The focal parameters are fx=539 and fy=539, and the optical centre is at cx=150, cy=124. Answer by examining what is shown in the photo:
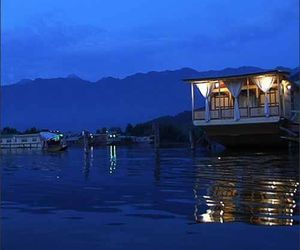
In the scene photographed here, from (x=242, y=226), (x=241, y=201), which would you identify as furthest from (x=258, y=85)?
(x=242, y=226)

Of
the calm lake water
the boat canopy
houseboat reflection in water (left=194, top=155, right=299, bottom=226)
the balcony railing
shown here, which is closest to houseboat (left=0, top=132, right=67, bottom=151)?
the boat canopy

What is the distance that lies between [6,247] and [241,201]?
5.03 metres

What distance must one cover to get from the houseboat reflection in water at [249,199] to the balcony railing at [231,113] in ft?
75.1

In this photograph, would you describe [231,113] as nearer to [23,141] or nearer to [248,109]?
[248,109]

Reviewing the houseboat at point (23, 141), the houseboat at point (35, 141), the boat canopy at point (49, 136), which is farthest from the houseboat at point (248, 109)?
the houseboat at point (23, 141)

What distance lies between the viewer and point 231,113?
39844mm

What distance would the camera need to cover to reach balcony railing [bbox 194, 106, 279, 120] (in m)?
38.4

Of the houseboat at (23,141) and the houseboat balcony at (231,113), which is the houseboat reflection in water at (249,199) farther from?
the houseboat at (23,141)

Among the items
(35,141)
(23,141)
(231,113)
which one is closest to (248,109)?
(231,113)

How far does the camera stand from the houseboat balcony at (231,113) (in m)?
38.4

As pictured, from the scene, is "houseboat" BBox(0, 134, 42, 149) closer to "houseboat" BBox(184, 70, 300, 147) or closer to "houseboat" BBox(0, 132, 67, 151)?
"houseboat" BBox(0, 132, 67, 151)

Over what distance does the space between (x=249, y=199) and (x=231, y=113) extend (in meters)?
29.5

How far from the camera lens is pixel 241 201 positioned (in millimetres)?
10422

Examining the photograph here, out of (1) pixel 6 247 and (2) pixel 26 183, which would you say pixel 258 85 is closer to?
(2) pixel 26 183
